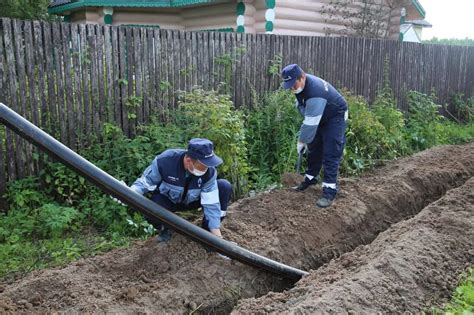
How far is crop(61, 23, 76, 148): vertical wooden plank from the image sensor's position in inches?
232

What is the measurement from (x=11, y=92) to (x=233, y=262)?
349cm

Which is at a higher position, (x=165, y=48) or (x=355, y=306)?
(x=165, y=48)

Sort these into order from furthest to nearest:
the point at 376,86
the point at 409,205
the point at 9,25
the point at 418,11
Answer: the point at 418,11
the point at 376,86
the point at 409,205
the point at 9,25

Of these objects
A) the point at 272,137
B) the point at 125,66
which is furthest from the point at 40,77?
the point at 272,137

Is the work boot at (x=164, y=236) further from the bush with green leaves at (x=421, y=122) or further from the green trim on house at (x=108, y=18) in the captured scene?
the green trim on house at (x=108, y=18)

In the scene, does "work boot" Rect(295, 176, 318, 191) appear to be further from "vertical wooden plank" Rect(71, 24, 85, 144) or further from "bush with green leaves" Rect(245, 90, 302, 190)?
"vertical wooden plank" Rect(71, 24, 85, 144)

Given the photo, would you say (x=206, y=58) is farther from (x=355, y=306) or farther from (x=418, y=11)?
(x=418, y=11)

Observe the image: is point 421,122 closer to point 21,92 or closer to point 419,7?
point 419,7

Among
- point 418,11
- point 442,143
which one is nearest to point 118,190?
point 442,143

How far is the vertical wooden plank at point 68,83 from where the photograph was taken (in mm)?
5895

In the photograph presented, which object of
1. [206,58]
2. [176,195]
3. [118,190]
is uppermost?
[206,58]

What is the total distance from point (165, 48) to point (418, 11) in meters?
10.4

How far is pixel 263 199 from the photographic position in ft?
19.2

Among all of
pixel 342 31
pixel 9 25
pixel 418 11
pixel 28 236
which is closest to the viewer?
pixel 28 236
